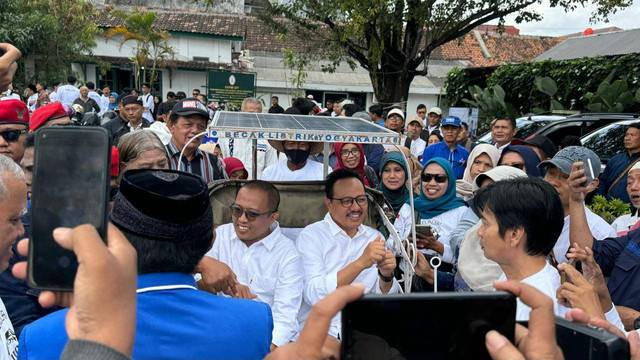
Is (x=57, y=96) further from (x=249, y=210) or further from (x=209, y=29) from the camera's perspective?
(x=209, y=29)

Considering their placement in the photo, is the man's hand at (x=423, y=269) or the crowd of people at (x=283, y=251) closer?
the crowd of people at (x=283, y=251)

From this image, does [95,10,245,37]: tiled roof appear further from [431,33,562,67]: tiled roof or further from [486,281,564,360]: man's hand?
[486,281,564,360]: man's hand

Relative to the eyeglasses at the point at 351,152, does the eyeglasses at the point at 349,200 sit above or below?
below

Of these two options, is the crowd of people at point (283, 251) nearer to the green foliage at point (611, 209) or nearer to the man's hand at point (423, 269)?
the man's hand at point (423, 269)

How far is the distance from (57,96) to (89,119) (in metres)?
7.25

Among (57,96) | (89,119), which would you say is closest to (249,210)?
(89,119)

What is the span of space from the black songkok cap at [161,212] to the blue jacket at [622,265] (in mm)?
2376

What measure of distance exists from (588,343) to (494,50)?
39520 mm

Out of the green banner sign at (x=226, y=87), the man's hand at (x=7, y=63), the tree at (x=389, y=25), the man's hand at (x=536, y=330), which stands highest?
the tree at (x=389, y=25)

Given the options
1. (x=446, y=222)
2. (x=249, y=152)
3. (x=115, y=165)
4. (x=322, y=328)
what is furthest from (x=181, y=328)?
(x=249, y=152)

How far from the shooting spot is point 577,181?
9.78 feet

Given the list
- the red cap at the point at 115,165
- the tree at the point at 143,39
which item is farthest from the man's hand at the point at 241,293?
the tree at the point at 143,39

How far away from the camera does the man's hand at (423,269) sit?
3.70m

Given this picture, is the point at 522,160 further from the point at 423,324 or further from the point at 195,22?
the point at 195,22
